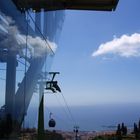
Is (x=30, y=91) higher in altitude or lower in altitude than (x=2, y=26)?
lower

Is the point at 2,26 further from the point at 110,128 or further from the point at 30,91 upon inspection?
the point at 110,128

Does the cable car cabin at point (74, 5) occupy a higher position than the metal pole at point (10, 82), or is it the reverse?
the cable car cabin at point (74, 5)

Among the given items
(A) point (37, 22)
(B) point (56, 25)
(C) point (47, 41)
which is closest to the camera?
(A) point (37, 22)

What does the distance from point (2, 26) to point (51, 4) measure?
13.2ft

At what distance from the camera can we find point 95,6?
12.3 m

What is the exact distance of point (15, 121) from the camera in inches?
371

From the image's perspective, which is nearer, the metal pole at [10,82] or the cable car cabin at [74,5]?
the metal pole at [10,82]

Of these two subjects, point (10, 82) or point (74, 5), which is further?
point (74, 5)

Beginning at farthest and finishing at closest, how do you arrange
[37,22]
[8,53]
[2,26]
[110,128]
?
[110,128]
[37,22]
[8,53]
[2,26]

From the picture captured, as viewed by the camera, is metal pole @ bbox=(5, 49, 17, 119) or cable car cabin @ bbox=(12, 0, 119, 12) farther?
cable car cabin @ bbox=(12, 0, 119, 12)

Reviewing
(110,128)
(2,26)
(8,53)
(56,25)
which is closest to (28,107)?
(8,53)

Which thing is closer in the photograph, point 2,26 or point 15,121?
point 2,26

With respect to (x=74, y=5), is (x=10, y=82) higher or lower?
lower

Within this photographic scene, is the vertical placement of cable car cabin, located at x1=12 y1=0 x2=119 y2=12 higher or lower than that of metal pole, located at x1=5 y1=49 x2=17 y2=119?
higher
